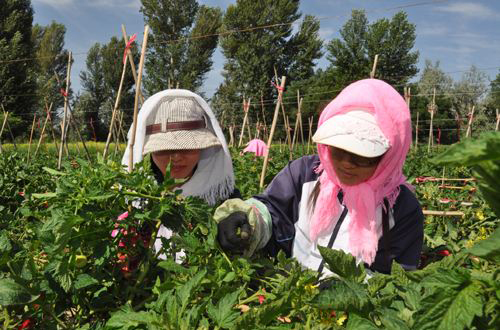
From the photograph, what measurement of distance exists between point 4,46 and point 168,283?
3343cm

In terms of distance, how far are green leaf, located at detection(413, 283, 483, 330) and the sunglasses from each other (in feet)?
3.49

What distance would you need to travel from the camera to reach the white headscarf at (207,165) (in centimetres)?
197

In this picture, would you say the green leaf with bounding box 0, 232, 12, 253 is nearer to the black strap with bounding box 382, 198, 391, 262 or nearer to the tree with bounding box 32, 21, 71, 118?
the black strap with bounding box 382, 198, 391, 262

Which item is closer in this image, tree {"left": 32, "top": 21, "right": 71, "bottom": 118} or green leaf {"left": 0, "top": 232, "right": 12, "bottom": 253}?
green leaf {"left": 0, "top": 232, "right": 12, "bottom": 253}

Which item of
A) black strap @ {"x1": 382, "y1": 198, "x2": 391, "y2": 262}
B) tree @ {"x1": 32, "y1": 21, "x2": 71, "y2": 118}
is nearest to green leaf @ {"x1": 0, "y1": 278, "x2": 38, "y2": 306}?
black strap @ {"x1": 382, "y1": 198, "x2": 391, "y2": 262}

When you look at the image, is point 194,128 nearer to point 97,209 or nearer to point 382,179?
point 382,179

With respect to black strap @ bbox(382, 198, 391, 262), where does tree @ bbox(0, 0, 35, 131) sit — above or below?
above

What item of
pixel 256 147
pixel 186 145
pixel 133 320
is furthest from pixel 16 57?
pixel 133 320

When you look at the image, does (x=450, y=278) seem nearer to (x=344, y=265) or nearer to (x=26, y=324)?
(x=344, y=265)

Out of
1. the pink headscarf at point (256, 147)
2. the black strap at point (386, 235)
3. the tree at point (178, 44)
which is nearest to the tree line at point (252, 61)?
the tree at point (178, 44)

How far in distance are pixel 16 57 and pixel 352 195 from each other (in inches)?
1280

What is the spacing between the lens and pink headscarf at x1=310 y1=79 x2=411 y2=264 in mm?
1562

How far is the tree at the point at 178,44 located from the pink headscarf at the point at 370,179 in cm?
3577

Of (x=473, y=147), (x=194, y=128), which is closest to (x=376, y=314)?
(x=473, y=147)
